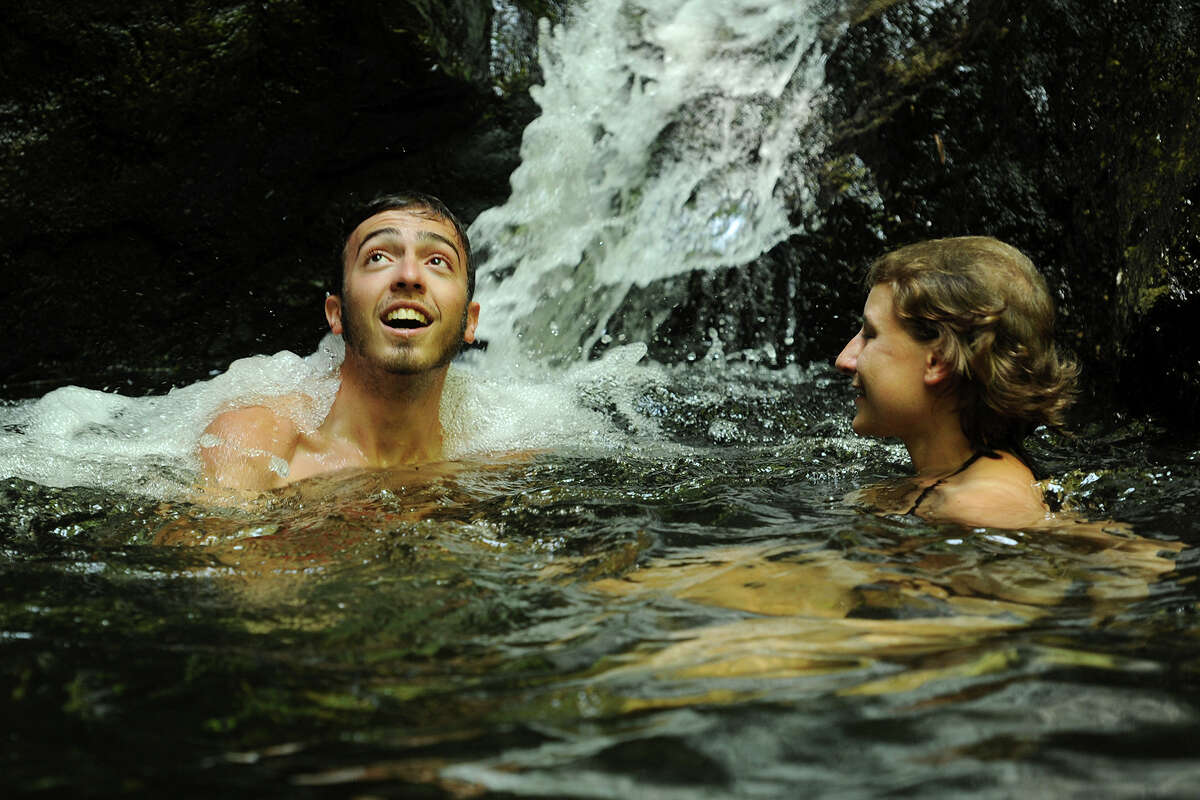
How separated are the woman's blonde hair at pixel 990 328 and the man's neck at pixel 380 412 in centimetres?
188

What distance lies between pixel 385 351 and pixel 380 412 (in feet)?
0.96

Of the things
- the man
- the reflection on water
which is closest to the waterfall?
the man

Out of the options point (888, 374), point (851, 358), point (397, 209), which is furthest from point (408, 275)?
point (888, 374)

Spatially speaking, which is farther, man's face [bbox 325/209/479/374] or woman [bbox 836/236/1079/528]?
man's face [bbox 325/209/479/374]

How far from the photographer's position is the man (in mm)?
4148

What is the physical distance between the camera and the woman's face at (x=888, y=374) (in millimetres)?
3684

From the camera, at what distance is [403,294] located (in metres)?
4.23

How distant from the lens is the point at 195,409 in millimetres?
4801

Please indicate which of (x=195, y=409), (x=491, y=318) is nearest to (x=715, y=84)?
(x=491, y=318)

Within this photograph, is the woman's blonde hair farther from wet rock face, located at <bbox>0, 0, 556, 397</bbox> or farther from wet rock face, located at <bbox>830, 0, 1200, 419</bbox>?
wet rock face, located at <bbox>0, 0, 556, 397</bbox>

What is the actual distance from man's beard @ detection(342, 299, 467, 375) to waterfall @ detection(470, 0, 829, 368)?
158cm

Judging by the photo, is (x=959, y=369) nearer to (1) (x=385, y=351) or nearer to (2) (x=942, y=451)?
(2) (x=942, y=451)

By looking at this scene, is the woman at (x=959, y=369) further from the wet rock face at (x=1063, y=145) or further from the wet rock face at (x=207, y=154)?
the wet rock face at (x=207, y=154)

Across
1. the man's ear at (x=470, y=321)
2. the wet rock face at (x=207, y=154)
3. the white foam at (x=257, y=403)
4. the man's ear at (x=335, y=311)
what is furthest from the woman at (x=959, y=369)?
the wet rock face at (x=207, y=154)
